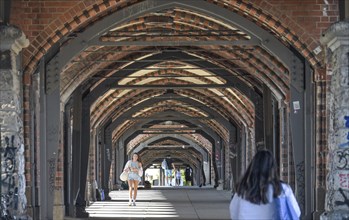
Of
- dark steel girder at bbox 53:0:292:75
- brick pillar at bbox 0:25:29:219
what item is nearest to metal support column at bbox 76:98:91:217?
dark steel girder at bbox 53:0:292:75

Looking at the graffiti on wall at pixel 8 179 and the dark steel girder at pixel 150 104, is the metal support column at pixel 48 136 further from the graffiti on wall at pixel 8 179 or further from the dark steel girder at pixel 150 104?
the dark steel girder at pixel 150 104

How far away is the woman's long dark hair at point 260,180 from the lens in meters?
8.42

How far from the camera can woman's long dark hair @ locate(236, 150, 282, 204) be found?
27.6 ft

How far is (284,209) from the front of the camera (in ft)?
27.8

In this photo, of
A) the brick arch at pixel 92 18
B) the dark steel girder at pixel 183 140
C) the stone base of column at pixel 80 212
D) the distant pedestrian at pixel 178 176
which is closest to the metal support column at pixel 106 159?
the stone base of column at pixel 80 212

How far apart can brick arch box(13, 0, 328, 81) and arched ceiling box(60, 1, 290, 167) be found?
0.91m

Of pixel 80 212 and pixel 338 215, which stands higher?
pixel 338 215

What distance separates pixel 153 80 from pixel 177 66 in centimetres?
273

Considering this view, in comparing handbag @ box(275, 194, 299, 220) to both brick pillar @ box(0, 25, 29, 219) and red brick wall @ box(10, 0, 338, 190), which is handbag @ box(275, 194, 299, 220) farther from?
red brick wall @ box(10, 0, 338, 190)

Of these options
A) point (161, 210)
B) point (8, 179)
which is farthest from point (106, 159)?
point (8, 179)

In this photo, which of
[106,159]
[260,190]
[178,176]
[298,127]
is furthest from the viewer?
[178,176]

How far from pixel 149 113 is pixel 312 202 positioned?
2561 cm

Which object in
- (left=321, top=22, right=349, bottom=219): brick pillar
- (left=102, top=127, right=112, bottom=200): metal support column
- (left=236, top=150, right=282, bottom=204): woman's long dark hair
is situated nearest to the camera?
(left=236, top=150, right=282, bottom=204): woman's long dark hair

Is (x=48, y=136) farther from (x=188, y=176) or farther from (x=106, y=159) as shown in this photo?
(x=188, y=176)
